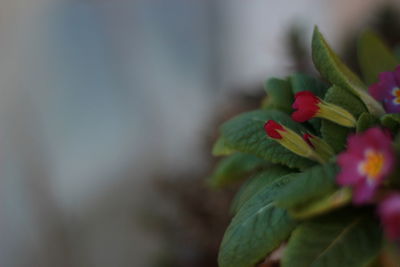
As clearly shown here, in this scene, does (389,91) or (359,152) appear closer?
(359,152)

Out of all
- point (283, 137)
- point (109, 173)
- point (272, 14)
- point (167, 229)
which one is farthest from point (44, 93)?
point (283, 137)

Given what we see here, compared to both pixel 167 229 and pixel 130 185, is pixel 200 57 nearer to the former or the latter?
pixel 130 185

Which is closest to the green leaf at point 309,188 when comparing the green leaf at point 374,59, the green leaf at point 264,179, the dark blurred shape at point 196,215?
the green leaf at point 264,179

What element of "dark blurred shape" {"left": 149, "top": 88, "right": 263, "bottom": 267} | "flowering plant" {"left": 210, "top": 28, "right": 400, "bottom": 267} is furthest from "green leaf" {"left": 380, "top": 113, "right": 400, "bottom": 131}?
"dark blurred shape" {"left": 149, "top": 88, "right": 263, "bottom": 267}

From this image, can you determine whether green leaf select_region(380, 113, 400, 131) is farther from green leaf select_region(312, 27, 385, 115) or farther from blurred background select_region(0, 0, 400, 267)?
blurred background select_region(0, 0, 400, 267)

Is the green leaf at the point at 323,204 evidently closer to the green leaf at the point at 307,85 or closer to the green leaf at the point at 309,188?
the green leaf at the point at 309,188

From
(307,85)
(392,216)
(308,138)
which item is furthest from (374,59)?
(392,216)

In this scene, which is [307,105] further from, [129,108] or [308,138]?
[129,108]
